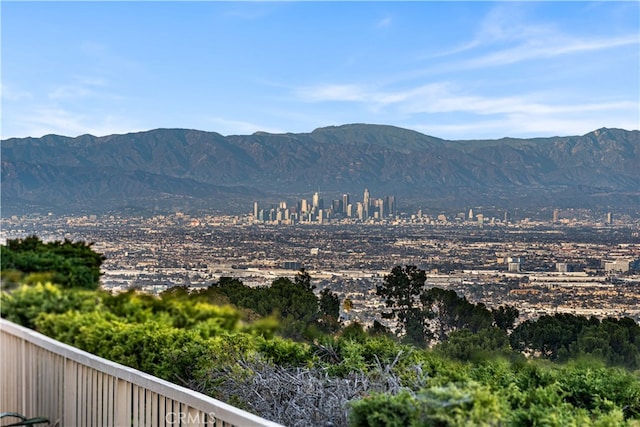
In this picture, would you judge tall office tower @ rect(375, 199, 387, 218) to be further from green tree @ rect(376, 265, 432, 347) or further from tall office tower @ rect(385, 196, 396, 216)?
green tree @ rect(376, 265, 432, 347)

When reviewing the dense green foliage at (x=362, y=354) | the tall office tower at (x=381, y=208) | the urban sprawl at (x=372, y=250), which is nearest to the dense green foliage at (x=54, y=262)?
the urban sprawl at (x=372, y=250)

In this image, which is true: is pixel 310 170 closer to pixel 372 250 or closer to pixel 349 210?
pixel 349 210

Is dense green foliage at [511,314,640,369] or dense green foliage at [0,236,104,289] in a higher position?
dense green foliage at [0,236,104,289]

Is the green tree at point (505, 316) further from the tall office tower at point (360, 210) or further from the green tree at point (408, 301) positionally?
the tall office tower at point (360, 210)

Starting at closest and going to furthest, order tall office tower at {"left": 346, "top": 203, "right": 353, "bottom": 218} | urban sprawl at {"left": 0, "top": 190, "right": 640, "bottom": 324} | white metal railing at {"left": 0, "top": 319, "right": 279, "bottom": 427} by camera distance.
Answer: white metal railing at {"left": 0, "top": 319, "right": 279, "bottom": 427} < urban sprawl at {"left": 0, "top": 190, "right": 640, "bottom": 324} < tall office tower at {"left": 346, "top": 203, "right": 353, "bottom": 218}

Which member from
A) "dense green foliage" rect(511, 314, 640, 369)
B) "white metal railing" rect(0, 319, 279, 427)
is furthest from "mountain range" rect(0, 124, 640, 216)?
"white metal railing" rect(0, 319, 279, 427)
